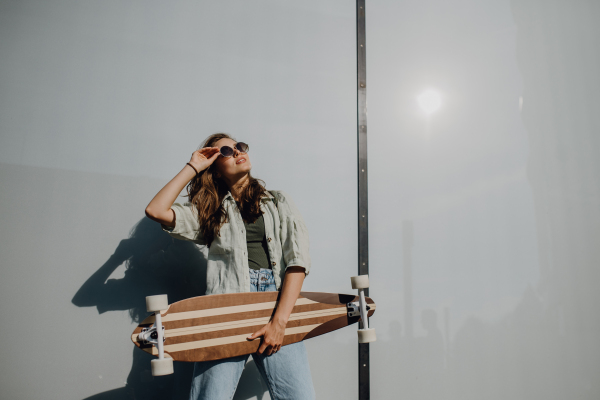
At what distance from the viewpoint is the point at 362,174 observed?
1.99 metres

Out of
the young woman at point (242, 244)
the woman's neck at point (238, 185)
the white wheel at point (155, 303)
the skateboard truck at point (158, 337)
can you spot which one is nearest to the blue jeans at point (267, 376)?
the young woman at point (242, 244)

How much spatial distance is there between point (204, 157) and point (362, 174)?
0.93 m

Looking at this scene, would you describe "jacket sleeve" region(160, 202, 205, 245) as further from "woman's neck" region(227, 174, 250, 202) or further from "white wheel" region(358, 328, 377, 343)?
"white wheel" region(358, 328, 377, 343)

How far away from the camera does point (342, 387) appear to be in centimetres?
182

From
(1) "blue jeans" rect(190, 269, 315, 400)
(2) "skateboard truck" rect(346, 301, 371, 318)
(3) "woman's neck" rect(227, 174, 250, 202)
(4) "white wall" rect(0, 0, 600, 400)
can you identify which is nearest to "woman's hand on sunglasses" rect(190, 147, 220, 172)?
(3) "woman's neck" rect(227, 174, 250, 202)

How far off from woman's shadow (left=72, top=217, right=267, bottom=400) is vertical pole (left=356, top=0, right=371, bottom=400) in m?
0.53

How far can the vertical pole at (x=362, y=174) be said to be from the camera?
1.85 metres

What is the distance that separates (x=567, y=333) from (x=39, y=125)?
3.16 m

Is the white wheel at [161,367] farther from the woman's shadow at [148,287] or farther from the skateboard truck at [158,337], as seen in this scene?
the woman's shadow at [148,287]

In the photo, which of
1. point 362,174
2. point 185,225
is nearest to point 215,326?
point 185,225

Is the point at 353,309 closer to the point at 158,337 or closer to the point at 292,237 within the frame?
the point at 292,237

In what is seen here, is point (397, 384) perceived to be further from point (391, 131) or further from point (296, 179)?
point (391, 131)

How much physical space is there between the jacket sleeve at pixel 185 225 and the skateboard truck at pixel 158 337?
26 cm

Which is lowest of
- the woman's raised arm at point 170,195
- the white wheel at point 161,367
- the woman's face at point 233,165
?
the white wheel at point 161,367
